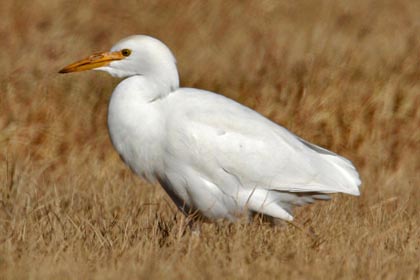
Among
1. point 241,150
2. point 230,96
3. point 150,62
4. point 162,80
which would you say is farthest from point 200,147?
point 230,96

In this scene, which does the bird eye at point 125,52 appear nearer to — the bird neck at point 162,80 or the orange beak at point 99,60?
the orange beak at point 99,60

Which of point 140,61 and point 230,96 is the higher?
point 140,61

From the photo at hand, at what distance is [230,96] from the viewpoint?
9328 mm

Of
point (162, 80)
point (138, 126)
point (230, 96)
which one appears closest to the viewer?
point (138, 126)

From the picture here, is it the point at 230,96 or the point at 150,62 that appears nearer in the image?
the point at 150,62

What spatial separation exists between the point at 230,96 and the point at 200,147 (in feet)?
11.7

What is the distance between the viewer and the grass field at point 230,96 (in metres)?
Result: 5.51

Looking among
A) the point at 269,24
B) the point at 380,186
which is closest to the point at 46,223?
the point at 380,186

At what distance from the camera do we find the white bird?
5.79 meters

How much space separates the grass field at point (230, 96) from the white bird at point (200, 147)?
0.21 m

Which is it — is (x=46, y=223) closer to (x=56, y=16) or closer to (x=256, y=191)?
(x=256, y=191)

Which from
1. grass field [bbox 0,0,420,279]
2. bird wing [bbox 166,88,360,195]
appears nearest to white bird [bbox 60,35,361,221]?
bird wing [bbox 166,88,360,195]

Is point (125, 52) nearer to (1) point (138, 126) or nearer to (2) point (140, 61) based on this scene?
(2) point (140, 61)

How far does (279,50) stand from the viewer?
963 centimetres
